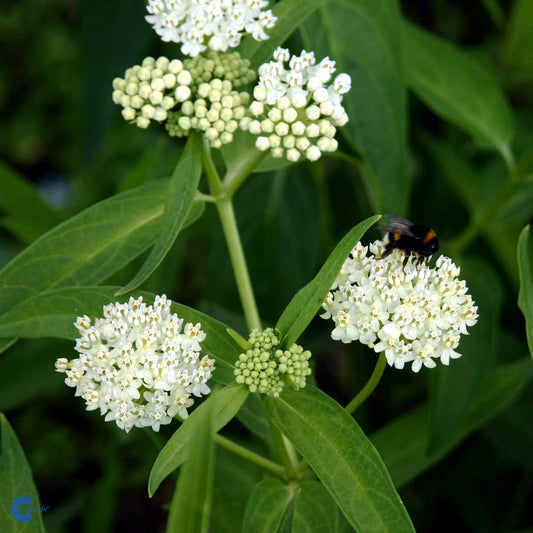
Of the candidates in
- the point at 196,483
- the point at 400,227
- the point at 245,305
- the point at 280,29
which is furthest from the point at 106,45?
the point at 196,483

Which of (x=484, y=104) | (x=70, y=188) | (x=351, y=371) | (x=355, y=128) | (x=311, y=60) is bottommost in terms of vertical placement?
(x=351, y=371)

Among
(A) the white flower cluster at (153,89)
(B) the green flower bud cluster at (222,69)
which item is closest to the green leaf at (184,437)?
(A) the white flower cluster at (153,89)

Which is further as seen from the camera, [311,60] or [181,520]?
[311,60]

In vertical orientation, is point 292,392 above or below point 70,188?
above

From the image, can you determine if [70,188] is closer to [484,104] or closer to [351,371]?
[351,371]

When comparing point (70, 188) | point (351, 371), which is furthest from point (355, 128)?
point (70, 188)

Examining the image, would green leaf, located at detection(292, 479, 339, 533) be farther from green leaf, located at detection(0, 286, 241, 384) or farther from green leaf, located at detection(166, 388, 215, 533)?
green leaf, located at detection(166, 388, 215, 533)

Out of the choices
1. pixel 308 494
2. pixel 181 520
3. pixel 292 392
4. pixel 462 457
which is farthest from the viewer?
pixel 462 457

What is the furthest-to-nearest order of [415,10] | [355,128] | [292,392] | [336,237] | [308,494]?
[415,10], [336,237], [355,128], [308,494], [292,392]
